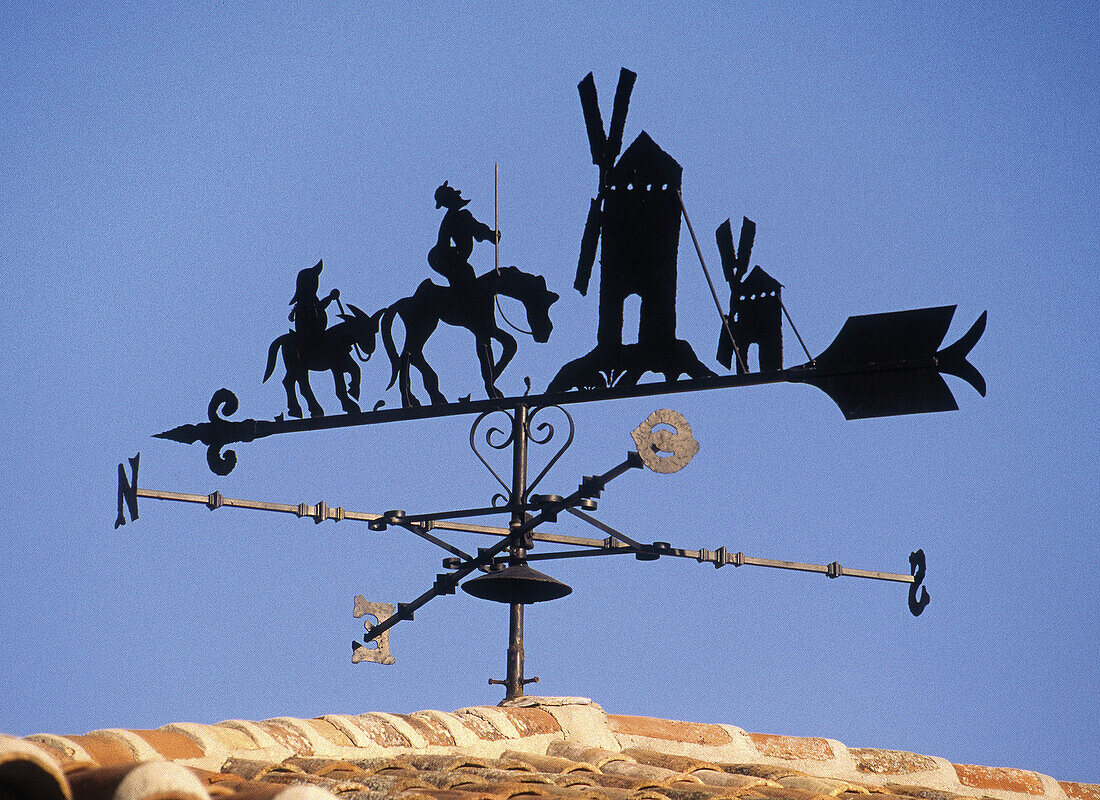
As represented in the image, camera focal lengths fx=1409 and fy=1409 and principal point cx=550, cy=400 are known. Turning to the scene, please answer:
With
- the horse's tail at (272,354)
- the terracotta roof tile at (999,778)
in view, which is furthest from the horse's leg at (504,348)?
the terracotta roof tile at (999,778)

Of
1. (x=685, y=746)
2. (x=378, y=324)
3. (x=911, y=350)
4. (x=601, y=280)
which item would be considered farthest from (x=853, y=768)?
(x=378, y=324)

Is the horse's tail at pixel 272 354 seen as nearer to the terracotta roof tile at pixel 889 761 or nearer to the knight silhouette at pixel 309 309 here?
the knight silhouette at pixel 309 309

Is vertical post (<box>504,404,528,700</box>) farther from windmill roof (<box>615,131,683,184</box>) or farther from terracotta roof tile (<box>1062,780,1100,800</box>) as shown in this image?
terracotta roof tile (<box>1062,780,1100,800</box>)

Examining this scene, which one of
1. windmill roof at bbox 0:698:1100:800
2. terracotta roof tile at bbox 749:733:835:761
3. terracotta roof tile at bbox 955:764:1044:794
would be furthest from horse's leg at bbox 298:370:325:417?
terracotta roof tile at bbox 955:764:1044:794

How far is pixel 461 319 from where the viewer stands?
5.39 meters

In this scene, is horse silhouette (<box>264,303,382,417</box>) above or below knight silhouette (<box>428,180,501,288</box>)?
below

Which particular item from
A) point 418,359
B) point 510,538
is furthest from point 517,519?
point 418,359

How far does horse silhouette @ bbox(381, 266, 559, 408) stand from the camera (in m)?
5.30

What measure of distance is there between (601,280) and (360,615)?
6.13ft

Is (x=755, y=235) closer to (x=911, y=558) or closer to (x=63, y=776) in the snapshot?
(x=911, y=558)

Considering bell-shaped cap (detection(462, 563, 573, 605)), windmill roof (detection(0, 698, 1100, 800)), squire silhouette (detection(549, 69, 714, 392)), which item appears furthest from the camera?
bell-shaped cap (detection(462, 563, 573, 605))

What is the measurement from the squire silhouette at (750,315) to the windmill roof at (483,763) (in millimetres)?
1292

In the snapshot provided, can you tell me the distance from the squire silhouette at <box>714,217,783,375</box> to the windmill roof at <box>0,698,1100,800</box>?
1292 millimetres

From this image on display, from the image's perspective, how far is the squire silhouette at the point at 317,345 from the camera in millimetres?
5480
